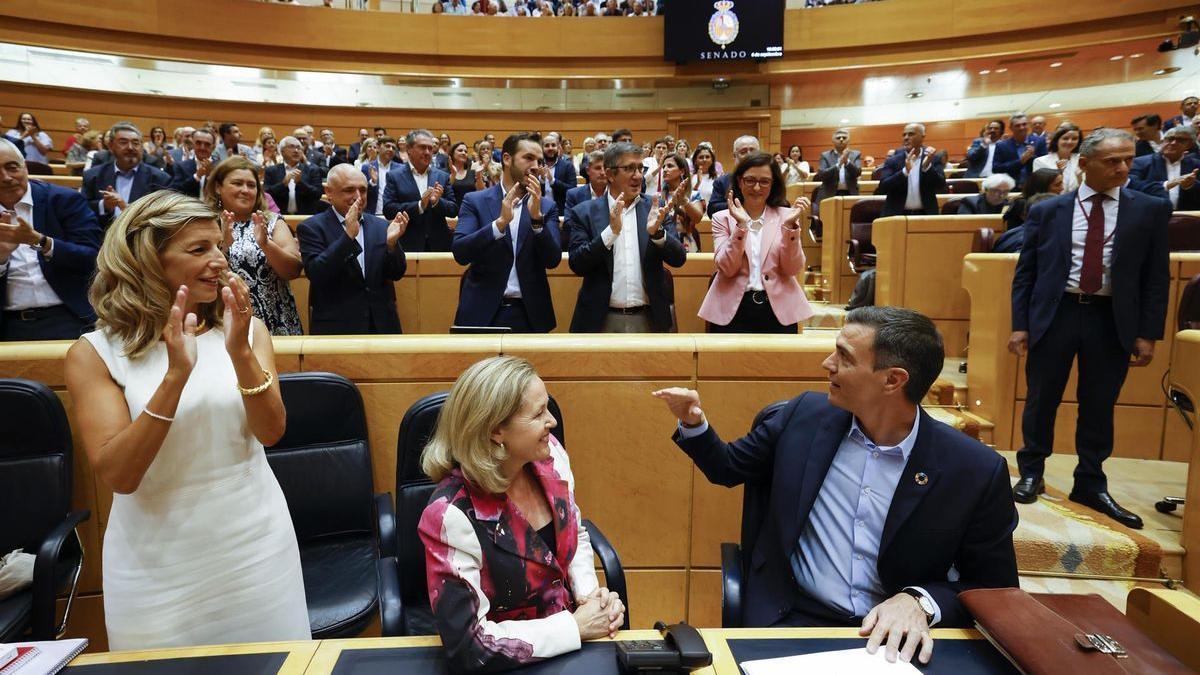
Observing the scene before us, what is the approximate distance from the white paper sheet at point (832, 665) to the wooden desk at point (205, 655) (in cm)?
71

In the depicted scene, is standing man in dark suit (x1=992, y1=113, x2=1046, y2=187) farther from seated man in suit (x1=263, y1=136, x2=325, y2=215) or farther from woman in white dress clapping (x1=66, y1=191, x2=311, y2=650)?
woman in white dress clapping (x1=66, y1=191, x2=311, y2=650)

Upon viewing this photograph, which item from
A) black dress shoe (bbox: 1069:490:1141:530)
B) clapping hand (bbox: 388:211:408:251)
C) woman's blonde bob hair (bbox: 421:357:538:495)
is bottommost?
black dress shoe (bbox: 1069:490:1141:530)

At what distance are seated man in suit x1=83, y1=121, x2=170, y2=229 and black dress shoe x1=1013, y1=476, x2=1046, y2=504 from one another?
5.61 metres

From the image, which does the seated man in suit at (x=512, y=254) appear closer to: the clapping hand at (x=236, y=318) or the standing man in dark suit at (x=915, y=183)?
the clapping hand at (x=236, y=318)

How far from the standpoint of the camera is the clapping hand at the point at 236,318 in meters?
1.34

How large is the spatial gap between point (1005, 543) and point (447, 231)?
159 inches

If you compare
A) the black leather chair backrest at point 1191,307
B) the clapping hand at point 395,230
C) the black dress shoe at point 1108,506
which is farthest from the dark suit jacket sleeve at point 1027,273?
the clapping hand at point 395,230

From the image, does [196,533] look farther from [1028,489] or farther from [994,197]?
[994,197]

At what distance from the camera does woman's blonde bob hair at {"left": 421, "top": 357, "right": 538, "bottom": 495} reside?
1372 millimetres

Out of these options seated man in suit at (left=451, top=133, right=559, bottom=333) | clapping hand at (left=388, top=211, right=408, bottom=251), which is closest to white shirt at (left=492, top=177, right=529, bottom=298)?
seated man in suit at (left=451, top=133, right=559, bottom=333)

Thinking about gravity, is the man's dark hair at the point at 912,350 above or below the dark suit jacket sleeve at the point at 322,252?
below

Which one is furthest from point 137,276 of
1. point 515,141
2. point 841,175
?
point 841,175

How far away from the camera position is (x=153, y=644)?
1375mm

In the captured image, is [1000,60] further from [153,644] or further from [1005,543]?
[153,644]
